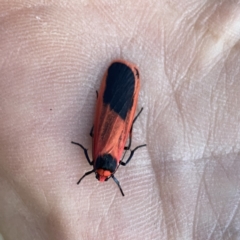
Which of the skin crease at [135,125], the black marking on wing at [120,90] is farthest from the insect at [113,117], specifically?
the skin crease at [135,125]

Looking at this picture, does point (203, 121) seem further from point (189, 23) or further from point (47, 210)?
point (47, 210)

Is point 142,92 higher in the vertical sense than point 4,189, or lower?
higher

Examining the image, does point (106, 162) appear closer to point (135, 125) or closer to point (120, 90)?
point (135, 125)

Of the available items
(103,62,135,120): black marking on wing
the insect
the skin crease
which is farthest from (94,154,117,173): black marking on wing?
(103,62,135,120): black marking on wing

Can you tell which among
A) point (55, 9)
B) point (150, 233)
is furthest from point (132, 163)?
point (55, 9)

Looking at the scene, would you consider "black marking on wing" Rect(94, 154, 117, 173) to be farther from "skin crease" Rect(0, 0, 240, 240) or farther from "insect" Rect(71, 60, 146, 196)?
"skin crease" Rect(0, 0, 240, 240)

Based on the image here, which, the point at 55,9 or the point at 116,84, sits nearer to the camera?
the point at 116,84

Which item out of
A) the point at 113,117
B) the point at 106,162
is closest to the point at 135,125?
the point at 113,117
